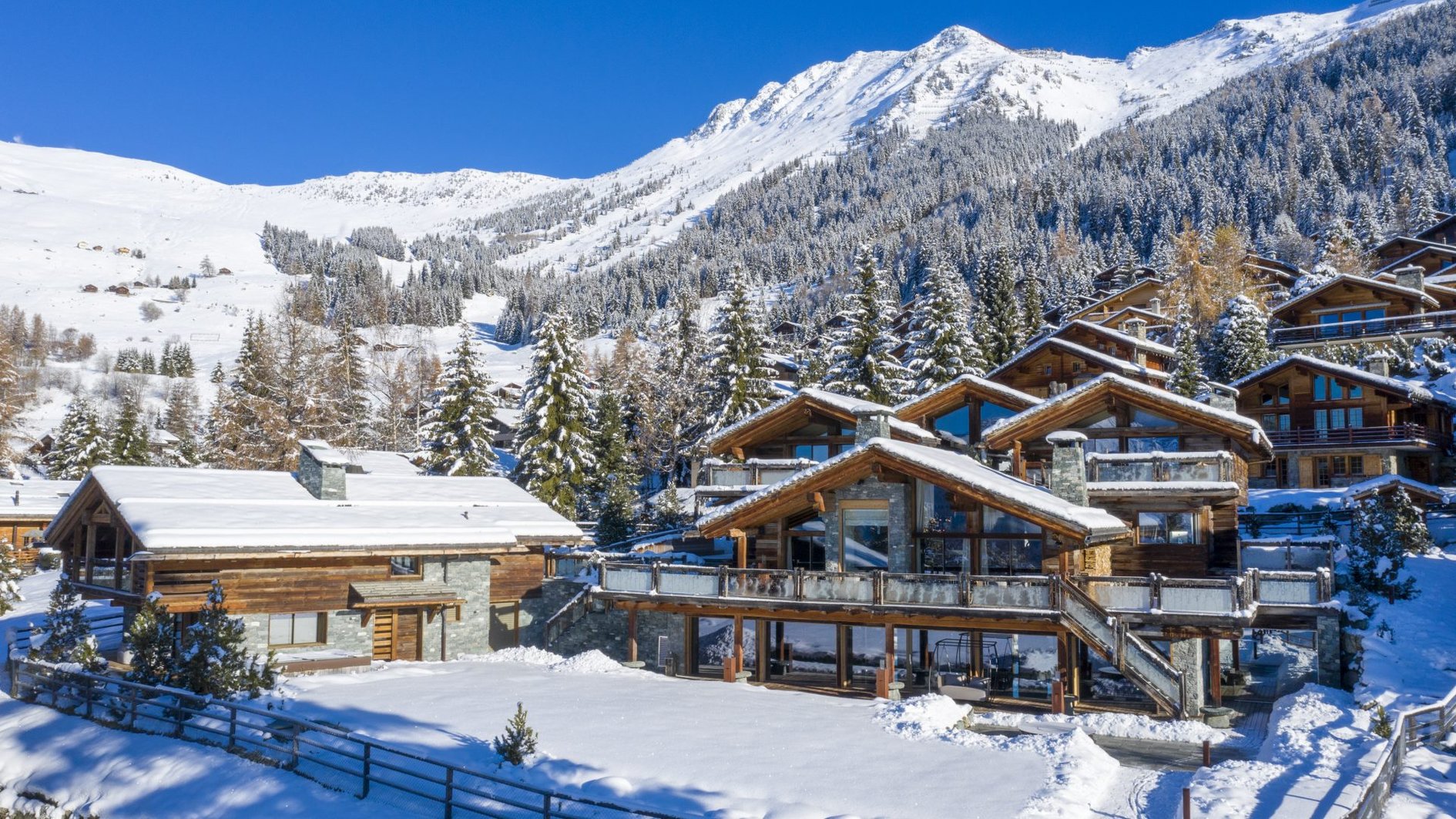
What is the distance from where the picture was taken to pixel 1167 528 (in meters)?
29.8

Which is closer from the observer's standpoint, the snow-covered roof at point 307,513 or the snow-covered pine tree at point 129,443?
the snow-covered roof at point 307,513

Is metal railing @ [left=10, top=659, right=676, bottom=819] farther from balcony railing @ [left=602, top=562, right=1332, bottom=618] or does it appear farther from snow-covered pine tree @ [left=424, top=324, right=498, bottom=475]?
snow-covered pine tree @ [left=424, top=324, right=498, bottom=475]

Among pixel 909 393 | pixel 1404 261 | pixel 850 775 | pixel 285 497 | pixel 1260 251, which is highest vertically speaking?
pixel 1260 251

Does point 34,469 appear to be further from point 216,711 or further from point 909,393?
point 216,711

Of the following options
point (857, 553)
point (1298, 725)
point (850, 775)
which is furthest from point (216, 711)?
point (1298, 725)

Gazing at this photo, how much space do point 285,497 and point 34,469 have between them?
251ft

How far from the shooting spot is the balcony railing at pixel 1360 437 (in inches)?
1892

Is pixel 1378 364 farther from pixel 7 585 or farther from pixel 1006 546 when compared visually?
pixel 7 585

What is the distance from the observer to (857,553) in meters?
26.8

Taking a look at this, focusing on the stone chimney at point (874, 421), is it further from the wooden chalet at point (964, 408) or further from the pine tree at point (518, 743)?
the pine tree at point (518, 743)

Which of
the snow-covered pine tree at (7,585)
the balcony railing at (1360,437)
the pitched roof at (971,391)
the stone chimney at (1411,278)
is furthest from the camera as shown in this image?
the stone chimney at (1411,278)

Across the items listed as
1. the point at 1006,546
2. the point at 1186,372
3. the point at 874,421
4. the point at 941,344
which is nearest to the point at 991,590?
the point at 1006,546

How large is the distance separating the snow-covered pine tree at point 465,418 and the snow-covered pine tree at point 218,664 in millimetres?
28644

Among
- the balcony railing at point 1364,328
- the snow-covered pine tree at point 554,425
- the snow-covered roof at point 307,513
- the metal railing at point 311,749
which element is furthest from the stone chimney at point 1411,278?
the metal railing at point 311,749
